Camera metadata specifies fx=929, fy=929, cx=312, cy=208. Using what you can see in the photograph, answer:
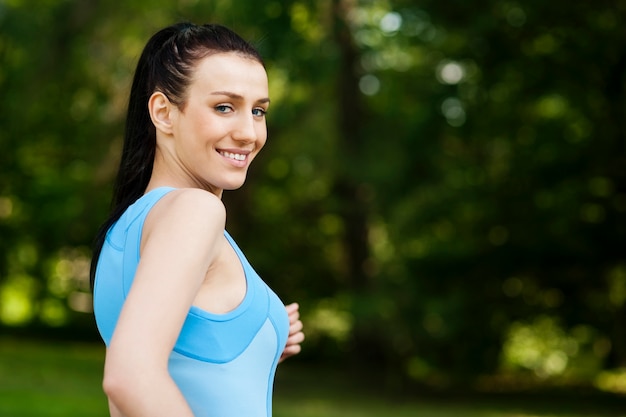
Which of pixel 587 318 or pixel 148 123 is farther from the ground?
pixel 587 318

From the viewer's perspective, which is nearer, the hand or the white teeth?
the white teeth

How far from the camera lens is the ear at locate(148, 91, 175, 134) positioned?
1694mm

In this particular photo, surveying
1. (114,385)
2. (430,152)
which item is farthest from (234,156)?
(430,152)

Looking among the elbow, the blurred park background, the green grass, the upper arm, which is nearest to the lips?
the upper arm

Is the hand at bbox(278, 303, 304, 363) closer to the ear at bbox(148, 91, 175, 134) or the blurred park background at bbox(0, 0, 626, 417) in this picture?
the ear at bbox(148, 91, 175, 134)

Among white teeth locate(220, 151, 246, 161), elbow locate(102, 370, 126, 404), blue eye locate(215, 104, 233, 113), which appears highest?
blue eye locate(215, 104, 233, 113)

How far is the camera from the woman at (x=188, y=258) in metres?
1.35

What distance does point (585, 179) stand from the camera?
1714 cm

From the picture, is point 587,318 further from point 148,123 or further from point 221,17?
point 148,123

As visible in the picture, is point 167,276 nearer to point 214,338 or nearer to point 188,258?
point 188,258

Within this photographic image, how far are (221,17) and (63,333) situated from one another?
1806cm

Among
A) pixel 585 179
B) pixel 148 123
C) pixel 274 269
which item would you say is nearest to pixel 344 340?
pixel 274 269

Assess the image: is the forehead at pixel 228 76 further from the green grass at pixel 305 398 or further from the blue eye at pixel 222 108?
the green grass at pixel 305 398

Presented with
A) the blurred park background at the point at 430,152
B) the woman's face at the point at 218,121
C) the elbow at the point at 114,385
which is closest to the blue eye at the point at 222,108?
the woman's face at the point at 218,121
